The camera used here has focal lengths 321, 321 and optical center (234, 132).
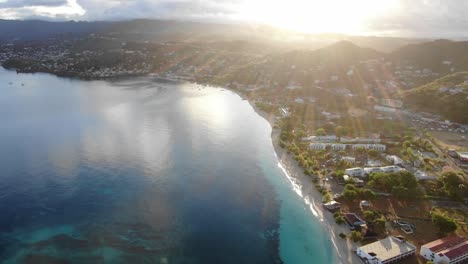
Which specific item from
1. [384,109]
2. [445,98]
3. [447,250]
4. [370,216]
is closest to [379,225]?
[370,216]

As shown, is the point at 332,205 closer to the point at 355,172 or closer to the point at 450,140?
the point at 355,172

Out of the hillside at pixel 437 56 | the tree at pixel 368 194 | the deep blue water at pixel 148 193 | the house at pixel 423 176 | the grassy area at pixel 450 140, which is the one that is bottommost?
the deep blue water at pixel 148 193

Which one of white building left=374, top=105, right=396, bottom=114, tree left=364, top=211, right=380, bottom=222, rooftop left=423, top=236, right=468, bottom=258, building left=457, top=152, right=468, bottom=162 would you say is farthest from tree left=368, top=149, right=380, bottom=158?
white building left=374, top=105, right=396, bottom=114

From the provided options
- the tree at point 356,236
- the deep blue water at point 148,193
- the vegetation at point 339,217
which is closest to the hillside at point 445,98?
the deep blue water at point 148,193

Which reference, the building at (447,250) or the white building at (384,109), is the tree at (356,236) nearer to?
the building at (447,250)

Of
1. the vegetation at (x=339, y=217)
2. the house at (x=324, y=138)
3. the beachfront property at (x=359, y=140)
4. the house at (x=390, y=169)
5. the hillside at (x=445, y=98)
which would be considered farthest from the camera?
the hillside at (x=445, y=98)

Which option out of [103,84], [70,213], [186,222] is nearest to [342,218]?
[186,222]
